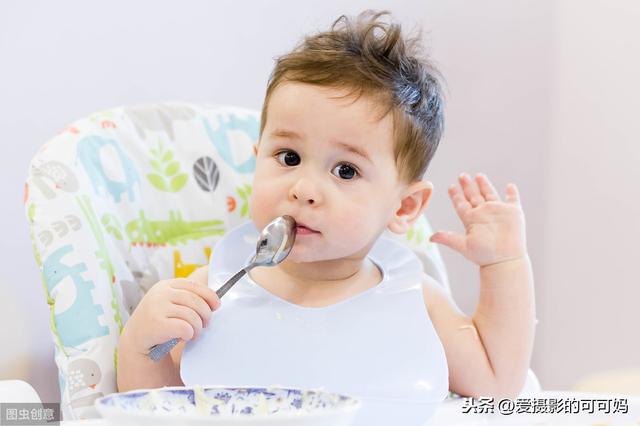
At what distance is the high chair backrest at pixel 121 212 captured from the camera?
3.37 ft

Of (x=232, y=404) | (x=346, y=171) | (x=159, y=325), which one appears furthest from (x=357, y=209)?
(x=232, y=404)

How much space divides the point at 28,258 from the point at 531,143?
1.26 m

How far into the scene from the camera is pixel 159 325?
0.95 meters

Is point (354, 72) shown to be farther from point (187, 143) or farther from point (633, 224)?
point (633, 224)

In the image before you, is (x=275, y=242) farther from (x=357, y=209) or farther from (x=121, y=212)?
(x=121, y=212)

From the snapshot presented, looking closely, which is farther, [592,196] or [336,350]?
[592,196]

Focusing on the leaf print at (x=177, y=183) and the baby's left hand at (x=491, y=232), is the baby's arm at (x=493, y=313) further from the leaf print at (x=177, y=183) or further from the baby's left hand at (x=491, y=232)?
the leaf print at (x=177, y=183)

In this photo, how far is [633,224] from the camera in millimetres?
2037

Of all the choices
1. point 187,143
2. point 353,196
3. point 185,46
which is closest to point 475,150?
point 185,46

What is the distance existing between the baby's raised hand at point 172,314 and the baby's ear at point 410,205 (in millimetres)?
298

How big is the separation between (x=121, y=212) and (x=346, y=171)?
1.09ft

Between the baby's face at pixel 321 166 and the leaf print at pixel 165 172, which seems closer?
the baby's face at pixel 321 166

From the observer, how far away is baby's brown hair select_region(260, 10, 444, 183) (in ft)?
3.45

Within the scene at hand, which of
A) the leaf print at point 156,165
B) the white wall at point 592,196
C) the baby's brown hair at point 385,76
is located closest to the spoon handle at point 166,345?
the baby's brown hair at point 385,76
